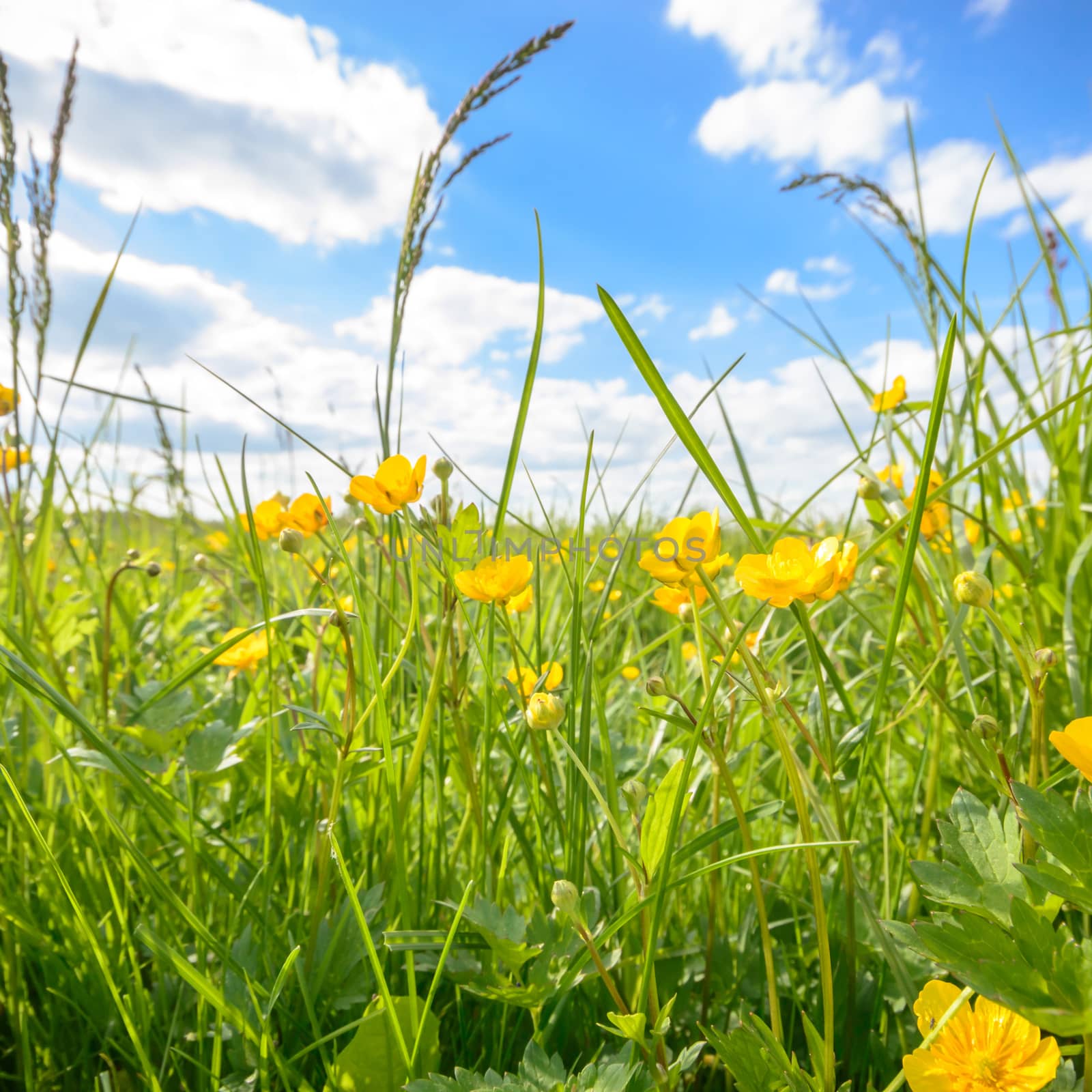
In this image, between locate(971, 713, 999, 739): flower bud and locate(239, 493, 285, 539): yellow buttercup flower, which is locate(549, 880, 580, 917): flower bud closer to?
locate(971, 713, 999, 739): flower bud

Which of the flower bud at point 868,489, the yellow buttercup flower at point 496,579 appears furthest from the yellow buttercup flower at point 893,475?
the yellow buttercup flower at point 496,579

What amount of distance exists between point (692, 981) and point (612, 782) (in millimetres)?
287

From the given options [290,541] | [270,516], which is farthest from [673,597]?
[270,516]

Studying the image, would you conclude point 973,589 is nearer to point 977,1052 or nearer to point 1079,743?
point 1079,743

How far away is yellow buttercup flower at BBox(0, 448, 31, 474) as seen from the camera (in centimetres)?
121

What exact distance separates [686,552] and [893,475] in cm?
87

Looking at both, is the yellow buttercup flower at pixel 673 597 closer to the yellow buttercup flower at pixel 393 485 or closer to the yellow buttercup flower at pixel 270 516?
the yellow buttercup flower at pixel 393 485

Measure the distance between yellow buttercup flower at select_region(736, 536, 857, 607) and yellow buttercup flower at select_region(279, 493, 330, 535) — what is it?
2.00 feet

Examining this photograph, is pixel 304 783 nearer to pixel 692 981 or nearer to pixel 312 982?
pixel 312 982

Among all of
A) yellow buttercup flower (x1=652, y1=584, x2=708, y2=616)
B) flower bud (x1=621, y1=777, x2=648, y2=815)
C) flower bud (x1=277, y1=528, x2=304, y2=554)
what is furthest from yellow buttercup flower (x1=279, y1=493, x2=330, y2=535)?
flower bud (x1=621, y1=777, x2=648, y2=815)

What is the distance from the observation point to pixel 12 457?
1614 millimetres

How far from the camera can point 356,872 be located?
3.36 feet

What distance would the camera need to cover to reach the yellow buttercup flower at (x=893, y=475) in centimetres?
138

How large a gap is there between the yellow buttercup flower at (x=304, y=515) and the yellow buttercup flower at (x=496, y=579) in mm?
368
